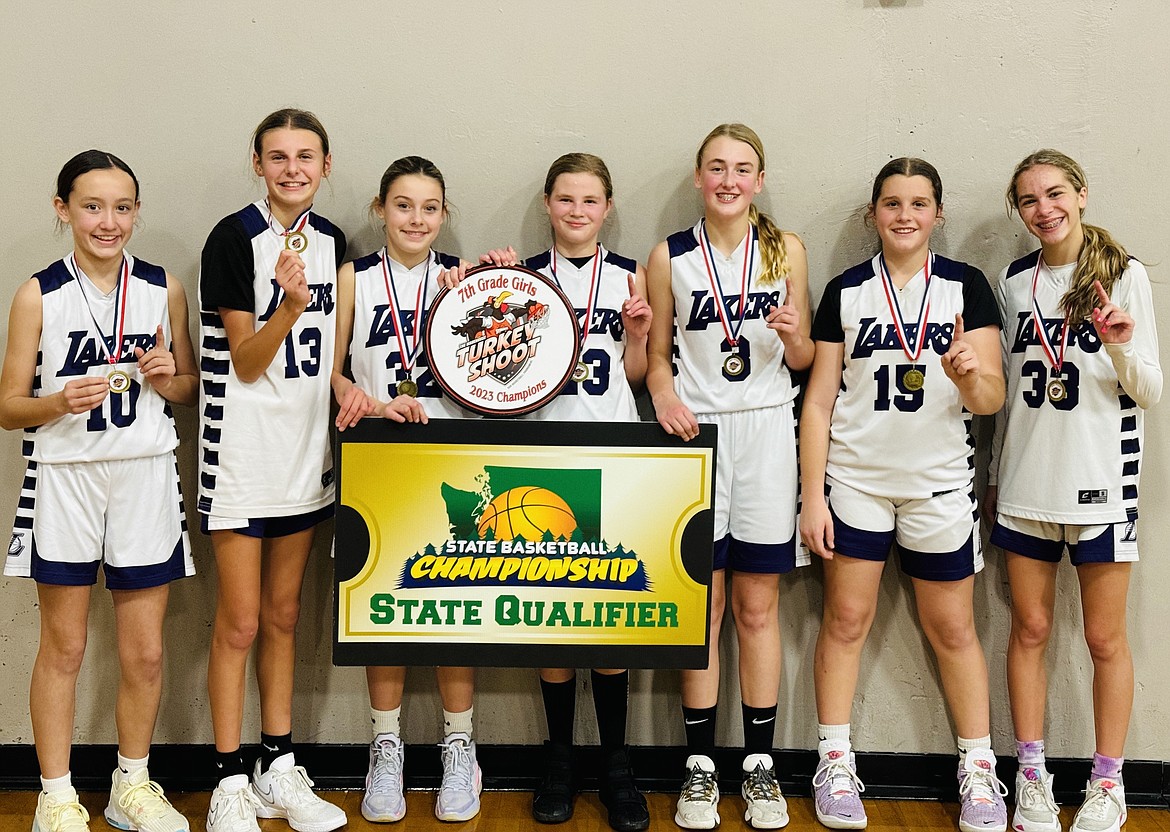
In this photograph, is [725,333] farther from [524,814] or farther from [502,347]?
[524,814]

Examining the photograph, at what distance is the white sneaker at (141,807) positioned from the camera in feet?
8.54

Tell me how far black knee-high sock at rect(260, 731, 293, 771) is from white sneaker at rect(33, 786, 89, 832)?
0.46 meters

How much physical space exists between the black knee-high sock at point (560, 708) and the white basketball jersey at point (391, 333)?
2.70ft

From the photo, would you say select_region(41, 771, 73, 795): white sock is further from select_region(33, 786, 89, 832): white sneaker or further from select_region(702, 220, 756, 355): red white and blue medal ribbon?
select_region(702, 220, 756, 355): red white and blue medal ribbon

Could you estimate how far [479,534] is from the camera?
255 centimetres

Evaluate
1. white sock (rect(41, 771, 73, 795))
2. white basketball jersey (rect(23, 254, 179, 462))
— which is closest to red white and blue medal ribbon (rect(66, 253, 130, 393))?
white basketball jersey (rect(23, 254, 179, 462))

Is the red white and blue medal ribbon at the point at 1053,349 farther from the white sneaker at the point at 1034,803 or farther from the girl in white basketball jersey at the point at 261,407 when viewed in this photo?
the girl in white basketball jersey at the point at 261,407

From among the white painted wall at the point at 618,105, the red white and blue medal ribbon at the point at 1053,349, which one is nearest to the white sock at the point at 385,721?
the white painted wall at the point at 618,105

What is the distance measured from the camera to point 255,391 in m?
2.53

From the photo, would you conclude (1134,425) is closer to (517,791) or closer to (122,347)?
(517,791)

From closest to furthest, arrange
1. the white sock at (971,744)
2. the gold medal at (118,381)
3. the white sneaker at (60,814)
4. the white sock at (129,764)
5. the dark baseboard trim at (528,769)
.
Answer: the gold medal at (118,381) < the white sneaker at (60,814) < the white sock at (129,764) < the white sock at (971,744) < the dark baseboard trim at (528,769)

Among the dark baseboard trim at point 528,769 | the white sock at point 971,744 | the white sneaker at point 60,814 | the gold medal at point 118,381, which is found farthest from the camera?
the dark baseboard trim at point 528,769

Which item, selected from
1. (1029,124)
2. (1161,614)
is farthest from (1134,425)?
(1029,124)

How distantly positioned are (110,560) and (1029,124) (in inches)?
108
